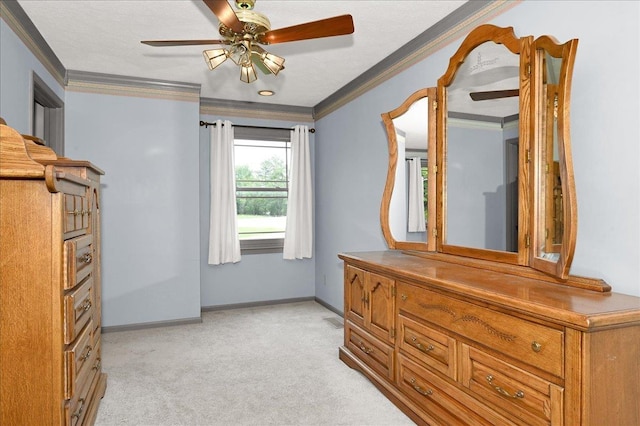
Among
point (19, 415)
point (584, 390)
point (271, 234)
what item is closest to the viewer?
point (584, 390)

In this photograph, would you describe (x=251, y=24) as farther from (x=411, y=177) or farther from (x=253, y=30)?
(x=411, y=177)

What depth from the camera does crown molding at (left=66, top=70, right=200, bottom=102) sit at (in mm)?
4039

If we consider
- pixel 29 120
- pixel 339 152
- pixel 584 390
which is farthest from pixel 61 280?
pixel 339 152

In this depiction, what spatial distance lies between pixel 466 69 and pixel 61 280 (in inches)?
100

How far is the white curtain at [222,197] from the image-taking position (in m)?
4.84

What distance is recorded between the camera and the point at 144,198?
4.30m

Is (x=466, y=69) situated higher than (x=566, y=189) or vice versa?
(x=466, y=69)

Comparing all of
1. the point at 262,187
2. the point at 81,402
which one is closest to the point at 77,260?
the point at 81,402

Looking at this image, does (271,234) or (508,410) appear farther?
(271,234)

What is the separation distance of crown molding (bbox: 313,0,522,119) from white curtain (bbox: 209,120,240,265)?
152cm

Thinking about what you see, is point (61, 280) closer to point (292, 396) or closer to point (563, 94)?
point (292, 396)

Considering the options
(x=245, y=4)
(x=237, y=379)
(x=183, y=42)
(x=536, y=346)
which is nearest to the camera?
(x=536, y=346)

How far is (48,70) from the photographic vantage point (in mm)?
3494

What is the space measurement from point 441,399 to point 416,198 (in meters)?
1.44
